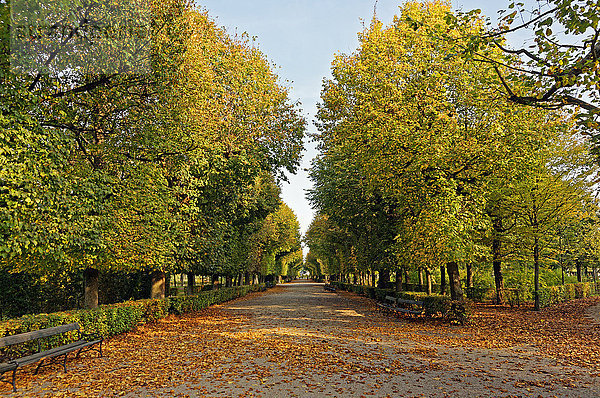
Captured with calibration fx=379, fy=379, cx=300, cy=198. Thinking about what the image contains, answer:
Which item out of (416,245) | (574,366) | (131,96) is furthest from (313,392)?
(131,96)

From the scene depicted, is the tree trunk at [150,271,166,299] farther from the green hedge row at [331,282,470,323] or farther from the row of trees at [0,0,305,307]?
the green hedge row at [331,282,470,323]

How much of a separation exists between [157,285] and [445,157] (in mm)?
13861

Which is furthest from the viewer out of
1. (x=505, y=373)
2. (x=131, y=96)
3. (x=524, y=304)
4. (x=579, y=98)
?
(x=524, y=304)

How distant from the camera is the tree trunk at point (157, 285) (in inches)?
699

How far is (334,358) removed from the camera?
8703 millimetres

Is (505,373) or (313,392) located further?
(505,373)

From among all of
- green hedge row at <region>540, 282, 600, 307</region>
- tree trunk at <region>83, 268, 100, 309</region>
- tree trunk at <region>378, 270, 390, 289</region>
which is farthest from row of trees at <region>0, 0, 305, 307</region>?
green hedge row at <region>540, 282, 600, 307</region>

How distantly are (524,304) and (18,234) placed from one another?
2407 cm

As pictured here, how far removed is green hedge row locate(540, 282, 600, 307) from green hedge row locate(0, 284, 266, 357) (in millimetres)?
19297

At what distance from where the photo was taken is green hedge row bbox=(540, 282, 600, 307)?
2102 cm

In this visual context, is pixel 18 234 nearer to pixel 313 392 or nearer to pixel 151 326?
pixel 313 392

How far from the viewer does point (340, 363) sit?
27.0 feet

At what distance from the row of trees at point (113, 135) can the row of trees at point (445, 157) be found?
5950 mm

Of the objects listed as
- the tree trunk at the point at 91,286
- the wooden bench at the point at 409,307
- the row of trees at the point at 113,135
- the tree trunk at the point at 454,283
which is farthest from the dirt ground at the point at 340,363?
the row of trees at the point at 113,135
